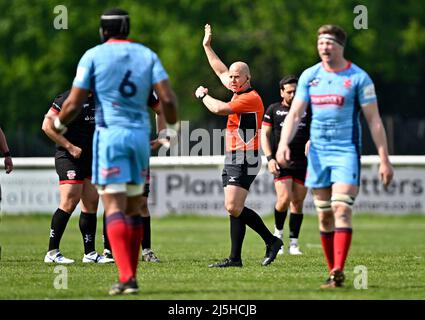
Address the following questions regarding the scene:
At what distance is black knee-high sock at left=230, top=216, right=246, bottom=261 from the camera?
12945mm

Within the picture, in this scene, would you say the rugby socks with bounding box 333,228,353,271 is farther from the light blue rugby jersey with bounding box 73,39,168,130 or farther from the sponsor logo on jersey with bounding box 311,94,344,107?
the light blue rugby jersey with bounding box 73,39,168,130

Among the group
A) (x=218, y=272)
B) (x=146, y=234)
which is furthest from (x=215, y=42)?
(x=218, y=272)

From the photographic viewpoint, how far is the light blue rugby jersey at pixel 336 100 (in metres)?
10.3

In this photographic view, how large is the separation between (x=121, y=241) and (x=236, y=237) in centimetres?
356

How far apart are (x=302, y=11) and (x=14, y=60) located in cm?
1197

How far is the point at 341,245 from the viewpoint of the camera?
10367mm

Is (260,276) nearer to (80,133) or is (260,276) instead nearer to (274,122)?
(80,133)

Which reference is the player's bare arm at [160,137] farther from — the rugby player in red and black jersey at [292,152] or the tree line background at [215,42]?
the tree line background at [215,42]

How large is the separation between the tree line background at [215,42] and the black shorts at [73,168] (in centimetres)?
2878

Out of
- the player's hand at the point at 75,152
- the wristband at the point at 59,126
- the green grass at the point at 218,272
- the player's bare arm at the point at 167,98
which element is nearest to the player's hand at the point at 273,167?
the green grass at the point at 218,272

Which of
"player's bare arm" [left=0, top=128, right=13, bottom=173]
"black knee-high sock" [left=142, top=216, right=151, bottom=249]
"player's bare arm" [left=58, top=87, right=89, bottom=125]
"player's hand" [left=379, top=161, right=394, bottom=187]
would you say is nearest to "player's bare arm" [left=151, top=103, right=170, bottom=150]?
"player's bare arm" [left=58, top=87, right=89, bottom=125]

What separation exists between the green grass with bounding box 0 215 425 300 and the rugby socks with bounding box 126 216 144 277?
0.98 feet

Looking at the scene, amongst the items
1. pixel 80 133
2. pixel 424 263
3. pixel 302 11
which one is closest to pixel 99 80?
pixel 80 133

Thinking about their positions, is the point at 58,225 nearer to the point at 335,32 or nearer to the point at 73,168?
the point at 73,168
